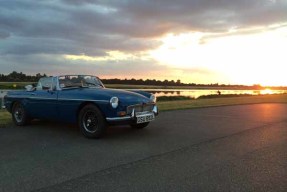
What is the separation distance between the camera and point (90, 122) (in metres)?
9.00

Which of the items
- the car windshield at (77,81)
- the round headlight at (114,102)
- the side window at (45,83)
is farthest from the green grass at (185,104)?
the round headlight at (114,102)

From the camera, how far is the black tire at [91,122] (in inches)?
344

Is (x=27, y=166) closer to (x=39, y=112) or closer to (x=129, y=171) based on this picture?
(x=129, y=171)

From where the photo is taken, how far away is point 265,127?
11055mm

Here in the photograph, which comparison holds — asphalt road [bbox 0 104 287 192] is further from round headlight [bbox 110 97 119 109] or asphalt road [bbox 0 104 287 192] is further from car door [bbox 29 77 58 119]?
round headlight [bbox 110 97 119 109]

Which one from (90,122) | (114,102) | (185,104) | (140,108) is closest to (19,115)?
(90,122)

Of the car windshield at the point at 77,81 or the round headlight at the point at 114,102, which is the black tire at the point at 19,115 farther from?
the round headlight at the point at 114,102

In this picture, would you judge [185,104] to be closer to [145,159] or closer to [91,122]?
[91,122]

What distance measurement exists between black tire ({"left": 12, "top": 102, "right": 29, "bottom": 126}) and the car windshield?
1.63 metres

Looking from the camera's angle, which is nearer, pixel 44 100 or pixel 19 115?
pixel 44 100

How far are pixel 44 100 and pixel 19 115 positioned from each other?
4.56 feet

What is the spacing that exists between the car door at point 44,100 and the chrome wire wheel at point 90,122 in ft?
3.80

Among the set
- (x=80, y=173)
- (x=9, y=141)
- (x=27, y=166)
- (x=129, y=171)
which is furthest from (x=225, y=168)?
(x=9, y=141)

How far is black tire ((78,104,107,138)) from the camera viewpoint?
8.75m
